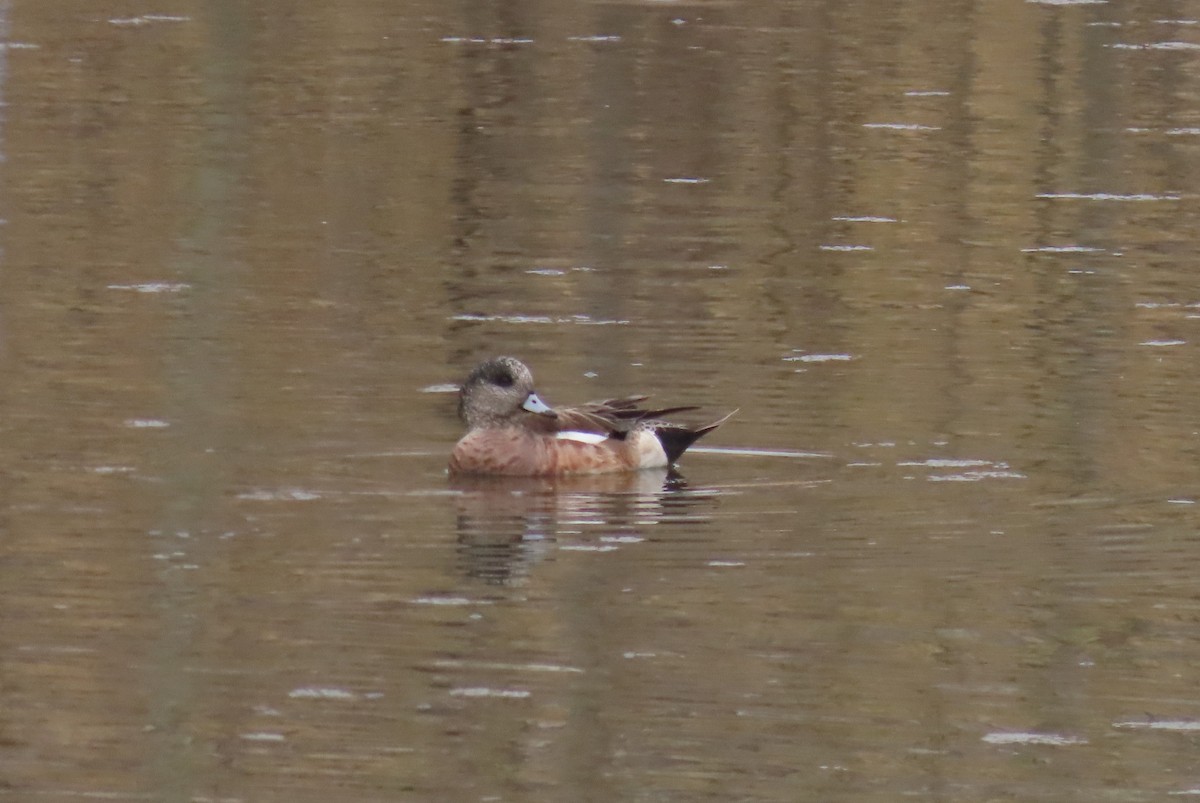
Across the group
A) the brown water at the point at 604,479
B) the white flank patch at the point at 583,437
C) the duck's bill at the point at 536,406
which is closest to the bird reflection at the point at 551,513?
the brown water at the point at 604,479

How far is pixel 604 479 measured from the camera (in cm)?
1243

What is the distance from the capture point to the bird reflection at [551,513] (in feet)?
34.4

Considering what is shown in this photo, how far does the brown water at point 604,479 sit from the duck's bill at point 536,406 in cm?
37

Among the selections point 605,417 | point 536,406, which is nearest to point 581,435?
point 605,417

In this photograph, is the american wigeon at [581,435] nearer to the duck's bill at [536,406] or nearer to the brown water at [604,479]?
the duck's bill at [536,406]

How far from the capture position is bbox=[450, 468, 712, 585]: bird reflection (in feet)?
34.4

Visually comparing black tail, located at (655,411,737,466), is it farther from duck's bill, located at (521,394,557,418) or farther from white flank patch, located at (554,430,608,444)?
duck's bill, located at (521,394,557,418)

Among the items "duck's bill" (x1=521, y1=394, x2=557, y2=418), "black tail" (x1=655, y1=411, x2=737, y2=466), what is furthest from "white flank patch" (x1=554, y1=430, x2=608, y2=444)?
"black tail" (x1=655, y1=411, x2=737, y2=466)

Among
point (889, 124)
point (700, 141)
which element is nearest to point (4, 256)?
point (700, 141)

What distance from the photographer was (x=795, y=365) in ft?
45.7

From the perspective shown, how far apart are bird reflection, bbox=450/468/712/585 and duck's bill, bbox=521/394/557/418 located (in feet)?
1.01

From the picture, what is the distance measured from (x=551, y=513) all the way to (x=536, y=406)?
1003 mm

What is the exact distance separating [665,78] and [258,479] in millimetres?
16019

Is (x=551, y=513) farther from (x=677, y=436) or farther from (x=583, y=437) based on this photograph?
(x=677, y=436)
